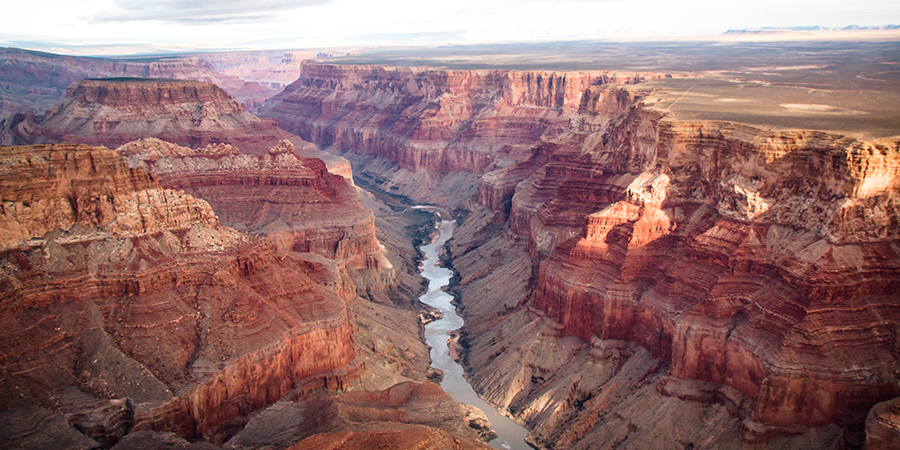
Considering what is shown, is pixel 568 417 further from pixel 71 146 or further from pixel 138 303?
pixel 71 146

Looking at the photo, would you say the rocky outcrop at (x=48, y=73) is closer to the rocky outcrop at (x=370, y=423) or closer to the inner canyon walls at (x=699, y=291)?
the inner canyon walls at (x=699, y=291)

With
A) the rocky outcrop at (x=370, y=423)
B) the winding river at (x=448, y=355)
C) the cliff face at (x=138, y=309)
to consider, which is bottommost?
the winding river at (x=448, y=355)

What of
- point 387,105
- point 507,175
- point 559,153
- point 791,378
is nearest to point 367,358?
point 791,378

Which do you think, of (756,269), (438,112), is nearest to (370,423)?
(756,269)

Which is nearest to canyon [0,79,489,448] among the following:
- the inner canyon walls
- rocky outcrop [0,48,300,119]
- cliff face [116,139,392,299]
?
the inner canyon walls

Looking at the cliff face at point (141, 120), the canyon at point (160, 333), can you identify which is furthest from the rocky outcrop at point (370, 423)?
the cliff face at point (141, 120)

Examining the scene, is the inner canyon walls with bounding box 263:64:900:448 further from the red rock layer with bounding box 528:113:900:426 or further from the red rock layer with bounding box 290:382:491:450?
the red rock layer with bounding box 290:382:491:450
